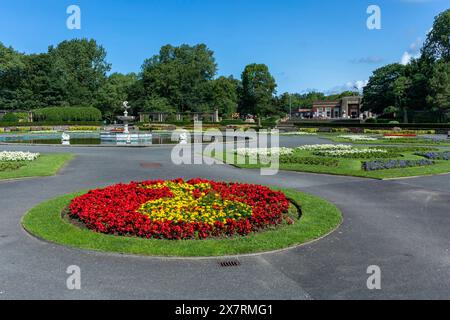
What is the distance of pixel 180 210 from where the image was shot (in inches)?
352

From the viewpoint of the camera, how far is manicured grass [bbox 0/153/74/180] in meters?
15.0

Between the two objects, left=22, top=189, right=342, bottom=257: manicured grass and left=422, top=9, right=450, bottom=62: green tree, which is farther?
left=422, top=9, right=450, bottom=62: green tree

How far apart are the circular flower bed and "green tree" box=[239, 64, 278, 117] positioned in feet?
291

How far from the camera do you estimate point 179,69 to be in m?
87.3

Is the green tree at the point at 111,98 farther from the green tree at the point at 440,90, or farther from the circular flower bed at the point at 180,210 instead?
the circular flower bed at the point at 180,210

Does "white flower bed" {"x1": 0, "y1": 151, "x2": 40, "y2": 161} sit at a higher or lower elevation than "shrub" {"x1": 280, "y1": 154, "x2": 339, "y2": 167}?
higher

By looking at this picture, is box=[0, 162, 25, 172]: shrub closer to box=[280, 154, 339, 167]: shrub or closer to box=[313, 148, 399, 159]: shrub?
box=[280, 154, 339, 167]: shrub

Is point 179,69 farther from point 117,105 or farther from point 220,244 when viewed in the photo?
point 220,244

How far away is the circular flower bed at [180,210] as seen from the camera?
25.9 ft

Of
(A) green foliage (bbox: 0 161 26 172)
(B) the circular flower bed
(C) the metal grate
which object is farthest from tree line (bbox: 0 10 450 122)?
(C) the metal grate

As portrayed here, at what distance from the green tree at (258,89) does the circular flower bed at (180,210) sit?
88.7 metres

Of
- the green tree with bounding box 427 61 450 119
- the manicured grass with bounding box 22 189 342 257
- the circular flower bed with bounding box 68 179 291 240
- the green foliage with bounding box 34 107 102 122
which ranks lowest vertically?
the manicured grass with bounding box 22 189 342 257
